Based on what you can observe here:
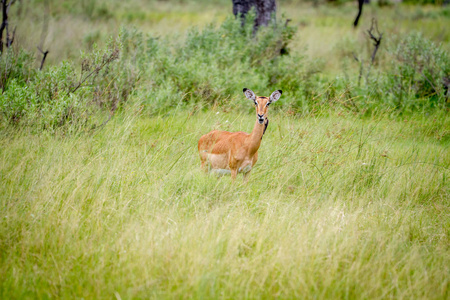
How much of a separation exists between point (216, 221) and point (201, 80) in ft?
14.6

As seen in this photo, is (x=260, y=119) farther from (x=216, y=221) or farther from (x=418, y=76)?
(x=418, y=76)

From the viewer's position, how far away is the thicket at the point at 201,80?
18.9ft

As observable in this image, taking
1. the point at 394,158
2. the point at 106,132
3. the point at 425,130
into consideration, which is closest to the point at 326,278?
the point at 394,158

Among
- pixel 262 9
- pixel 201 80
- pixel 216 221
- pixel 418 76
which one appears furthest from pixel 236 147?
pixel 262 9

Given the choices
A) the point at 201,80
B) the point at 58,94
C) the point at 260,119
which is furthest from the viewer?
the point at 201,80

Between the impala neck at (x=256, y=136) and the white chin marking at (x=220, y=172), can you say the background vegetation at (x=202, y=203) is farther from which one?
the impala neck at (x=256, y=136)

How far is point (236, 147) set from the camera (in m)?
4.79

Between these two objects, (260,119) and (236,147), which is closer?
(260,119)

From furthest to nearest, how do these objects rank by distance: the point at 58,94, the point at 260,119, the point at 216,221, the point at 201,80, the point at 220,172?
the point at 201,80 → the point at 58,94 → the point at 220,172 → the point at 260,119 → the point at 216,221

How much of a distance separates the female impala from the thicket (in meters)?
0.98

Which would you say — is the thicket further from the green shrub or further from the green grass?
the green grass

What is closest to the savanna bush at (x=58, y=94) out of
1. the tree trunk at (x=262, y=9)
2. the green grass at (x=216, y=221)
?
the green grass at (x=216, y=221)

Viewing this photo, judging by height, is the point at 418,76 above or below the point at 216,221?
above

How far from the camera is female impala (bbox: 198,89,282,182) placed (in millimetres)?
4609
